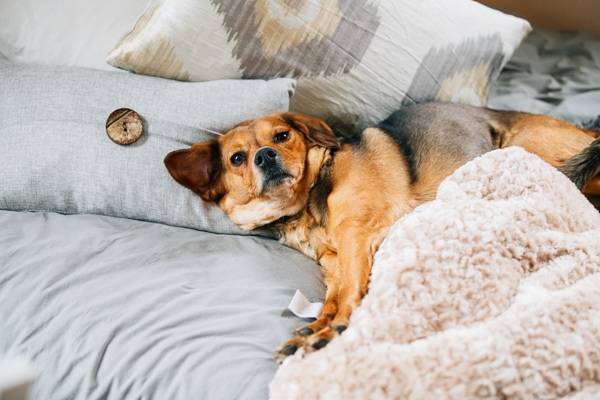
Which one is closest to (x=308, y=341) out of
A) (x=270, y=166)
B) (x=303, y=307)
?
(x=303, y=307)

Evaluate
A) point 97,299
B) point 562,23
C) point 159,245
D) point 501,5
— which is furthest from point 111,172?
point 562,23

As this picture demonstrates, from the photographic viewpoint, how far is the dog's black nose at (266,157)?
140 cm

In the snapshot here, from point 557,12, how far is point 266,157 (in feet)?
5.33

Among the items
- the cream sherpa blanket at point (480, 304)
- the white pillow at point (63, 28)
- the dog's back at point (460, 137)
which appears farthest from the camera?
the white pillow at point (63, 28)

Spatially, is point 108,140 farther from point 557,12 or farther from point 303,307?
point 557,12

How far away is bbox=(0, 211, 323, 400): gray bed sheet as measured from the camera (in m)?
1.00

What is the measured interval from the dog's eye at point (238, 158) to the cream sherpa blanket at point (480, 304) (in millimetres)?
468

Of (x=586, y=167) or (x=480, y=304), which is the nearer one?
(x=480, y=304)

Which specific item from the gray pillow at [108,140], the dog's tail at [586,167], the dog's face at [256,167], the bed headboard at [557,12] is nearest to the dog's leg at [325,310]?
the dog's face at [256,167]

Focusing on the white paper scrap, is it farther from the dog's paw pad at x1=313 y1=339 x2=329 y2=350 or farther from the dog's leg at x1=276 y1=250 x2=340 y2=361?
the dog's paw pad at x1=313 y1=339 x2=329 y2=350

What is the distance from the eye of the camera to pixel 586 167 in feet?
4.53

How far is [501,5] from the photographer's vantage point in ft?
7.89

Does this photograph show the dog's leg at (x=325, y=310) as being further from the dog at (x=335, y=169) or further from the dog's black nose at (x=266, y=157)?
the dog's black nose at (x=266, y=157)

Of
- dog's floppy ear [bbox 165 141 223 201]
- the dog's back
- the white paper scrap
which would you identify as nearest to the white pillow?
dog's floppy ear [bbox 165 141 223 201]
